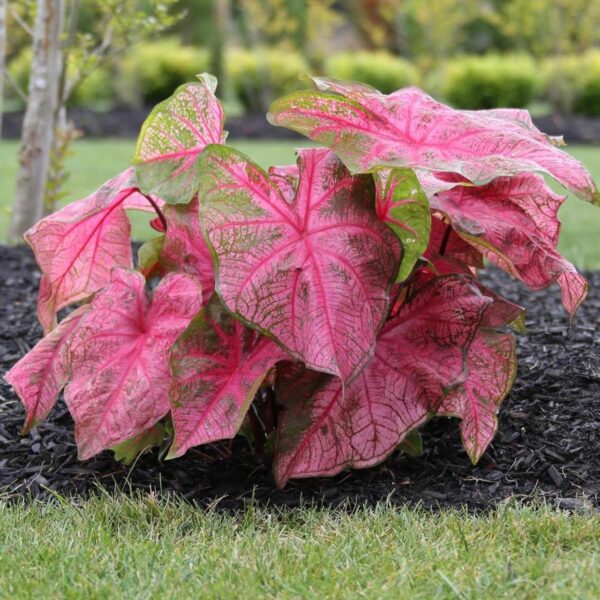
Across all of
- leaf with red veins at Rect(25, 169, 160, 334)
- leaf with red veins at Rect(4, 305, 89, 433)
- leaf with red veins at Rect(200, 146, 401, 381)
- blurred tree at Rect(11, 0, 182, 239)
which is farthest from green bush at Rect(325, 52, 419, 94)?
leaf with red veins at Rect(200, 146, 401, 381)

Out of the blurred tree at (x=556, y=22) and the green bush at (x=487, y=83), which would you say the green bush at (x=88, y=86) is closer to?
the green bush at (x=487, y=83)

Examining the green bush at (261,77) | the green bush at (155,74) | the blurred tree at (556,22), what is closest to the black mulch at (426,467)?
the blurred tree at (556,22)

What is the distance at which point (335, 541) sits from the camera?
1.90 metres

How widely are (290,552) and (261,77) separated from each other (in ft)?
46.2

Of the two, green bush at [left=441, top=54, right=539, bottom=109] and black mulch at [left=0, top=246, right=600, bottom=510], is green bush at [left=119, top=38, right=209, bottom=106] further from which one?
black mulch at [left=0, top=246, right=600, bottom=510]

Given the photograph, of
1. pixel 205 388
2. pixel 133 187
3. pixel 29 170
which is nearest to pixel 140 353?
pixel 205 388

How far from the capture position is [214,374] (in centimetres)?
206

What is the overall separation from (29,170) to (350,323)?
2.74 meters

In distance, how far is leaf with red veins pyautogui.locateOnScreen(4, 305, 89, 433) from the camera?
86.4 inches

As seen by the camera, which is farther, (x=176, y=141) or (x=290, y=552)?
(x=176, y=141)

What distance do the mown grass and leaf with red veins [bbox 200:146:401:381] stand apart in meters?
0.35

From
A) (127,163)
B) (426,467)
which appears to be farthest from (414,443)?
(127,163)

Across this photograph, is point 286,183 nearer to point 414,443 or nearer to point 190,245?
point 190,245

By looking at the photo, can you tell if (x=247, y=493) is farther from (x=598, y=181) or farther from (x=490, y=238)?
(x=598, y=181)
